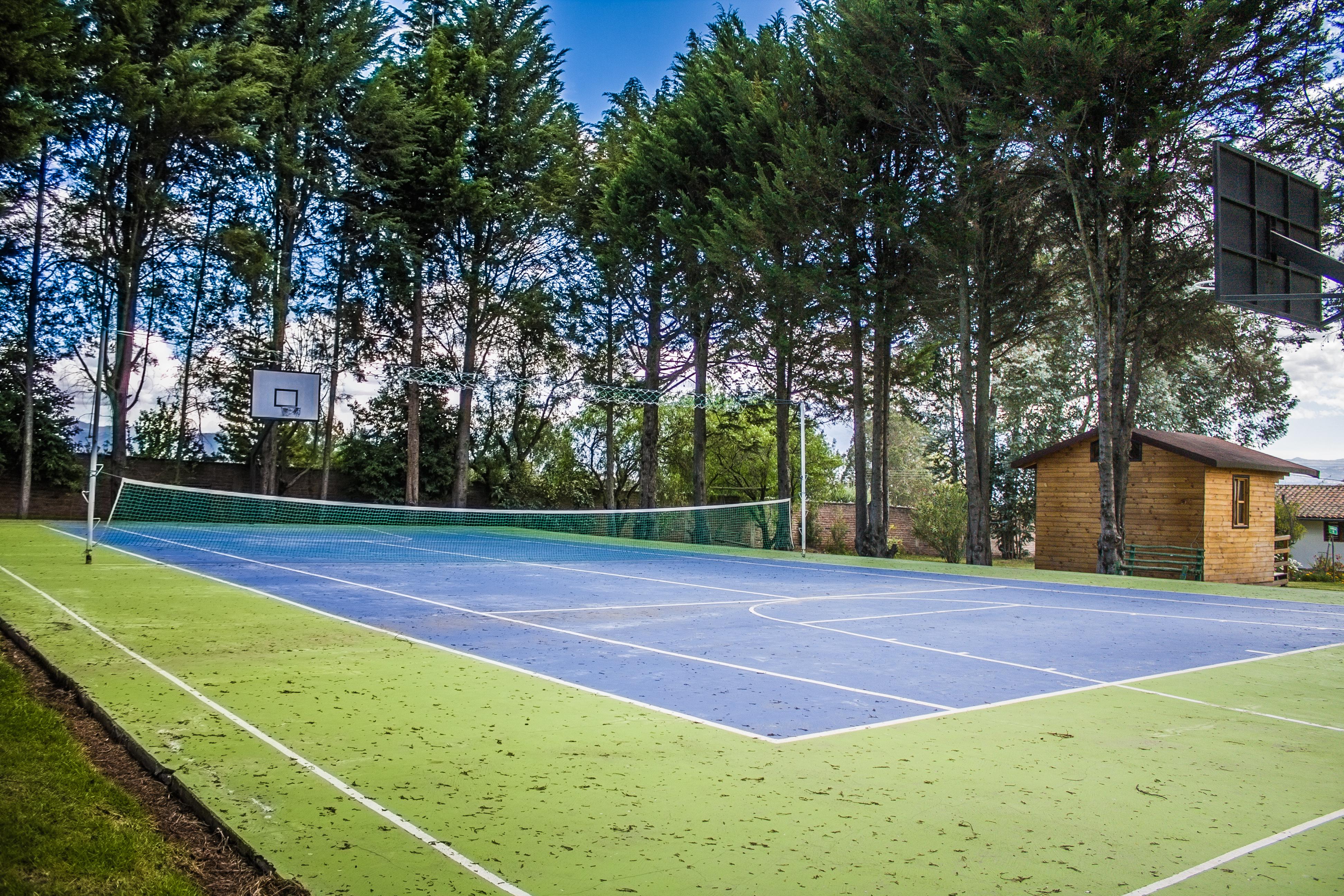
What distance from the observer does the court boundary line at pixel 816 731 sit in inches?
217

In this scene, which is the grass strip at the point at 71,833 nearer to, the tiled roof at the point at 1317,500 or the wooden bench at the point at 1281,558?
the wooden bench at the point at 1281,558

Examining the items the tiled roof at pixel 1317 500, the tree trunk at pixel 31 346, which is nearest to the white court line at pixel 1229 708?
the tree trunk at pixel 31 346

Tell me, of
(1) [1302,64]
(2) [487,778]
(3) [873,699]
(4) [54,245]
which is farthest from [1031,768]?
(4) [54,245]

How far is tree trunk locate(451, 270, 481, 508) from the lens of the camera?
34.3 meters

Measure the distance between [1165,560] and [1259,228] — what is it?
15619 millimetres

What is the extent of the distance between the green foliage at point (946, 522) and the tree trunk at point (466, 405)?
15.7 metres

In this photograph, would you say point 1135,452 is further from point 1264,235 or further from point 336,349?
point 336,349

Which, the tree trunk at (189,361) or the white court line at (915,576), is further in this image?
the tree trunk at (189,361)

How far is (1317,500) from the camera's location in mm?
44000

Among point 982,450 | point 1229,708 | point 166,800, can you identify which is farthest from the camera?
point 982,450

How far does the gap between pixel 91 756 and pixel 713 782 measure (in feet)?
10.4

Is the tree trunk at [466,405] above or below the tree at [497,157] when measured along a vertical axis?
below

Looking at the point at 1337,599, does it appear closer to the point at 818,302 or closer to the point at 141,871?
the point at 818,302

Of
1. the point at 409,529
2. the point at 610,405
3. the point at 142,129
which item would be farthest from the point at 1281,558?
the point at 142,129
